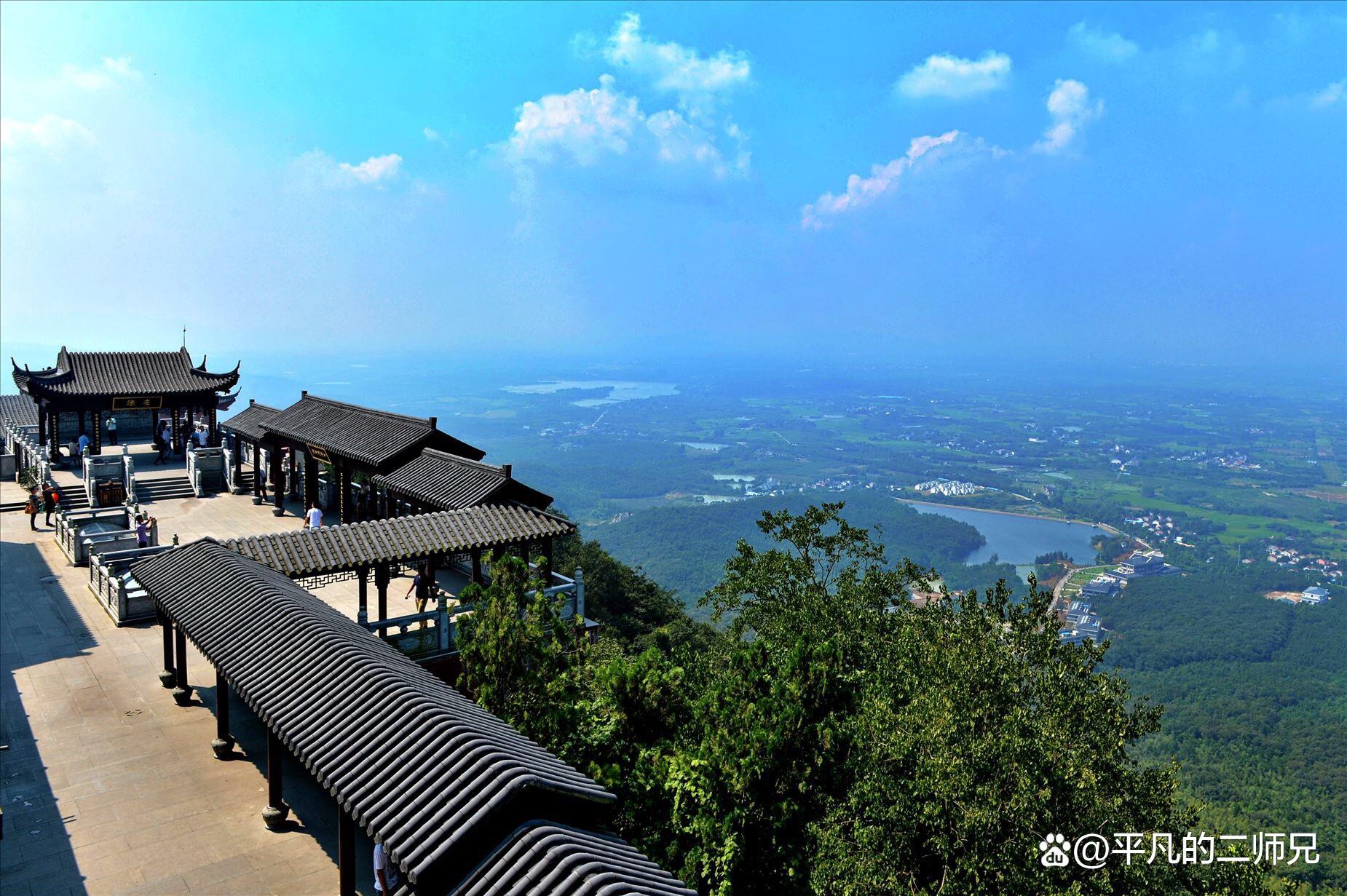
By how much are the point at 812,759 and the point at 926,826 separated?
1359 millimetres

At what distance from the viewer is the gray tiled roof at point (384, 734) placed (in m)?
6.88

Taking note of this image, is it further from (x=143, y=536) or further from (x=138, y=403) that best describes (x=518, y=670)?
(x=138, y=403)

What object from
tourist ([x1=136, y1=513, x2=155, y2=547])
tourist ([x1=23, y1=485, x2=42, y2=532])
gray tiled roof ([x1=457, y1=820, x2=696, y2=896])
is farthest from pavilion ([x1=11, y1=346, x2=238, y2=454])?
gray tiled roof ([x1=457, y1=820, x2=696, y2=896])

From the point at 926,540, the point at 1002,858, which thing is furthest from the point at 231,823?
the point at 926,540

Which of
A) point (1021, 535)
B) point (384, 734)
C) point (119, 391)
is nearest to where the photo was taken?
point (384, 734)

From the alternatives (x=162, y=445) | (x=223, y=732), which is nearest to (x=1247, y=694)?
(x=162, y=445)

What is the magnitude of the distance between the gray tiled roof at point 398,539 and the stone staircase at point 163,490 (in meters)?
15.1

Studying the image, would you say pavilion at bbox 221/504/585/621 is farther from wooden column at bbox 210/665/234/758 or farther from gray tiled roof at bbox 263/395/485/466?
gray tiled roof at bbox 263/395/485/466

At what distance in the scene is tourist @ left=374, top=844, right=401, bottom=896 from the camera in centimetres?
842

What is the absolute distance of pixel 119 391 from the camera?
30.6m

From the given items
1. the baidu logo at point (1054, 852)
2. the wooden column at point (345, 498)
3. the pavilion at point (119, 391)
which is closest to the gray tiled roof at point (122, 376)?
the pavilion at point (119, 391)

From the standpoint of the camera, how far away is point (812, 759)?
9.74 m

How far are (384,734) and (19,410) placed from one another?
40.4m

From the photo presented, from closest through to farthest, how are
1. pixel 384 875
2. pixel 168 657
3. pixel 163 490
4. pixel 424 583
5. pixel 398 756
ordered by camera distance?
pixel 398 756 < pixel 384 875 < pixel 168 657 < pixel 424 583 < pixel 163 490
